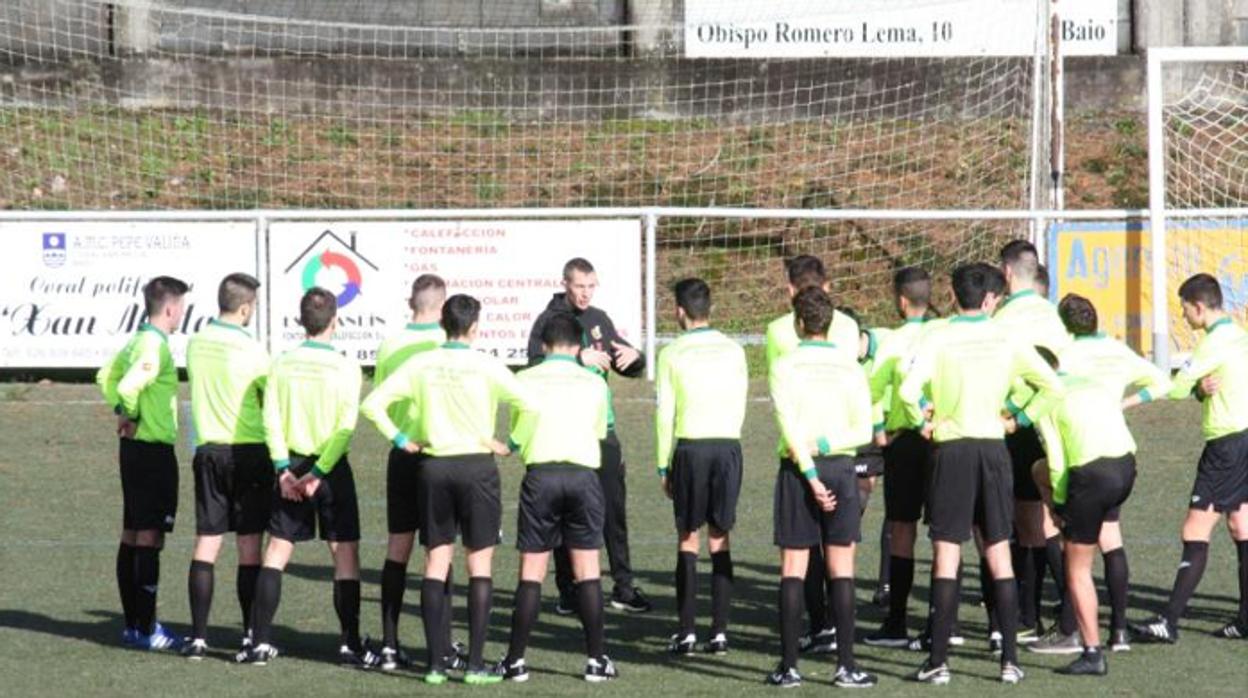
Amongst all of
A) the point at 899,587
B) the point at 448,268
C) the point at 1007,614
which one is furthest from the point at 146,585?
the point at 448,268

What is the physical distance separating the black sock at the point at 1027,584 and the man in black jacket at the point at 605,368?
7.14ft

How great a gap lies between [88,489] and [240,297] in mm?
5909

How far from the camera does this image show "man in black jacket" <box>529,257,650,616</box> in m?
11.2

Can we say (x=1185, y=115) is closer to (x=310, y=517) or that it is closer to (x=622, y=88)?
(x=622, y=88)

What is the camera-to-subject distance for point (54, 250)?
1991cm

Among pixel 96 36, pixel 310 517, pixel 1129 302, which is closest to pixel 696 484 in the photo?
pixel 310 517

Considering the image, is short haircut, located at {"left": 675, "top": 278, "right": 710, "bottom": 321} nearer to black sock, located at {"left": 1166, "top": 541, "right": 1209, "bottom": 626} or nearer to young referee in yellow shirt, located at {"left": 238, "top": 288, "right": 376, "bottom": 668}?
young referee in yellow shirt, located at {"left": 238, "top": 288, "right": 376, "bottom": 668}

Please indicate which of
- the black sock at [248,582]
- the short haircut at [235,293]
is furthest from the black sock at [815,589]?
the short haircut at [235,293]

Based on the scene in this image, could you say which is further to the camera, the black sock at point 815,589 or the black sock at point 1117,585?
the black sock at point 815,589

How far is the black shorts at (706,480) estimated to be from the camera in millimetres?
10477

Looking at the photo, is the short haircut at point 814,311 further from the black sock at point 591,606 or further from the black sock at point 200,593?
the black sock at point 200,593

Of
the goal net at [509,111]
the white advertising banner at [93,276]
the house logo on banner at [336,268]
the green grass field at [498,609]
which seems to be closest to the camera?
the green grass field at [498,609]

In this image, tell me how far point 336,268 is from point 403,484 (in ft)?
33.0

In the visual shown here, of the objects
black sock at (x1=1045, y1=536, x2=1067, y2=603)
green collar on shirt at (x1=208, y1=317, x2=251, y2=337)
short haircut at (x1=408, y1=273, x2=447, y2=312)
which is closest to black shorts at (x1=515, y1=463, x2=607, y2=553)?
short haircut at (x1=408, y1=273, x2=447, y2=312)
